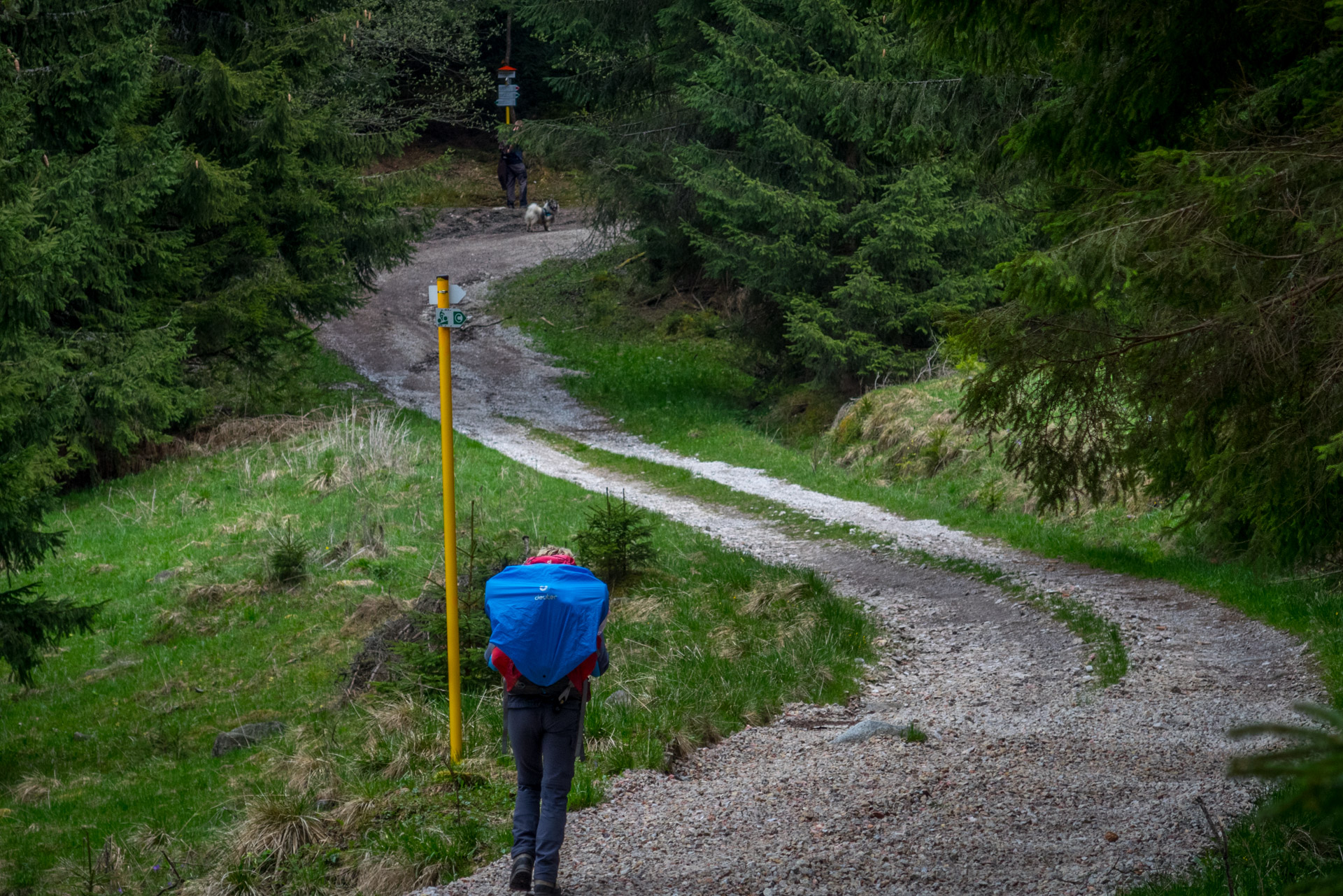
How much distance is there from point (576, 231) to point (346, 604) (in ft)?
101

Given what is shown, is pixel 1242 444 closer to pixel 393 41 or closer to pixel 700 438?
pixel 700 438

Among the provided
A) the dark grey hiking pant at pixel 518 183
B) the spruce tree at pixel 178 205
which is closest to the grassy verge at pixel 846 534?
the spruce tree at pixel 178 205

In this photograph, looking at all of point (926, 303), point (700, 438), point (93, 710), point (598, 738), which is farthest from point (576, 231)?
point (598, 738)

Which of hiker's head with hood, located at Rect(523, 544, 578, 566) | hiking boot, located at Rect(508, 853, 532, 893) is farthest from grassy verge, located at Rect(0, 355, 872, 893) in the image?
hiker's head with hood, located at Rect(523, 544, 578, 566)

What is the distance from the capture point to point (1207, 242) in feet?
16.4

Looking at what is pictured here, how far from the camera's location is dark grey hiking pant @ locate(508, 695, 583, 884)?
5.21 meters

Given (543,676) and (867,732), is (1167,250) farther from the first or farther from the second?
(867,732)

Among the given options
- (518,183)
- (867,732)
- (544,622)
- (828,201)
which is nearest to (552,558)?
(544,622)

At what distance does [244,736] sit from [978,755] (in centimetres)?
657

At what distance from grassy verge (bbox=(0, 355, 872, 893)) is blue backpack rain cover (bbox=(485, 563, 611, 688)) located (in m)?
1.57

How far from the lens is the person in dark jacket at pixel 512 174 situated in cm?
4419

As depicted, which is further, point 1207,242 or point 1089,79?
point 1089,79

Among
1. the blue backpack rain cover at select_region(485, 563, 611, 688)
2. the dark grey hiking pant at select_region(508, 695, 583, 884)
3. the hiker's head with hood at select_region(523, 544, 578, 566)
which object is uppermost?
the hiker's head with hood at select_region(523, 544, 578, 566)

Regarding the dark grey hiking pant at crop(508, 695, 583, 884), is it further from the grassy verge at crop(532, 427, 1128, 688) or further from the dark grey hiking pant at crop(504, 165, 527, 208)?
the dark grey hiking pant at crop(504, 165, 527, 208)
